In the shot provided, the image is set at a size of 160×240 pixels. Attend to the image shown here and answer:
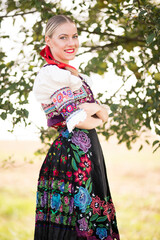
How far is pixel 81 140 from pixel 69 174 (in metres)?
0.23

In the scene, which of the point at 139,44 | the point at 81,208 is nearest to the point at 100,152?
the point at 81,208

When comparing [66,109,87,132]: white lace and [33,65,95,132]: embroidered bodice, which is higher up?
[33,65,95,132]: embroidered bodice

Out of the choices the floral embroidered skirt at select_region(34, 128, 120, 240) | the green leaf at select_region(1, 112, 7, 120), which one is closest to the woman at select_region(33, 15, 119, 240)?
the floral embroidered skirt at select_region(34, 128, 120, 240)

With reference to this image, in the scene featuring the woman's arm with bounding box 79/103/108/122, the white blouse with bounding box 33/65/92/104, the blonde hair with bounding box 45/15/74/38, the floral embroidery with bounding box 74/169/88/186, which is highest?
the blonde hair with bounding box 45/15/74/38

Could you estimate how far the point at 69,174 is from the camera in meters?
2.26

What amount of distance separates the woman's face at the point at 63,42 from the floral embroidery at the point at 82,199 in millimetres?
902

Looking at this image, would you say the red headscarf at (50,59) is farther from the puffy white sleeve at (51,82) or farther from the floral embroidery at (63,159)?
the floral embroidery at (63,159)

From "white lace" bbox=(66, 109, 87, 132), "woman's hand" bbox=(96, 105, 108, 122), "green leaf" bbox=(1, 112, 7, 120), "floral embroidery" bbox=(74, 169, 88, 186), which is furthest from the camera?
"green leaf" bbox=(1, 112, 7, 120)

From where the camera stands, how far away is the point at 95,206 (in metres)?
2.26

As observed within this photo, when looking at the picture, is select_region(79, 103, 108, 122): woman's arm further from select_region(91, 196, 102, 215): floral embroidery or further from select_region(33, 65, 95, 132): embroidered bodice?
select_region(91, 196, 102, 215): floral embroidery

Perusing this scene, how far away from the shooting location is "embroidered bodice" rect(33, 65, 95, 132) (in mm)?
2145

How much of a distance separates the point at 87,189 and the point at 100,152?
30 cm

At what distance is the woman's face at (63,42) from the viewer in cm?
237

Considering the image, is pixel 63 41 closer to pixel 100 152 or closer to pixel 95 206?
pixel 100 152
